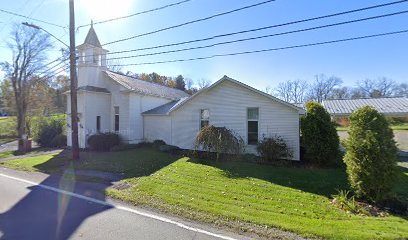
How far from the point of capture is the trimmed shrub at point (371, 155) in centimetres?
723

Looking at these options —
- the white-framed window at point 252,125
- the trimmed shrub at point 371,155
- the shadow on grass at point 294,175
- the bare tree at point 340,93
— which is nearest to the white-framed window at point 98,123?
the shadow on grass at point 294,175

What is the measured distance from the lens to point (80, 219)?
6.31 m

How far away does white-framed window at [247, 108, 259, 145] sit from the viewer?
14977 mm

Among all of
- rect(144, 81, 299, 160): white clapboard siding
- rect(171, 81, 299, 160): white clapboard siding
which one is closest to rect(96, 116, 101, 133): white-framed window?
rect(144, 81, 299, 160): white clapboard siding

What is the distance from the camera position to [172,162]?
44.2 feet

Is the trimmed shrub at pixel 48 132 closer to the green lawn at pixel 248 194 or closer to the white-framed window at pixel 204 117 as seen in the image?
the green lawn at pixel 248 194

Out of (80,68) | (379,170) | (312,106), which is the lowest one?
(379,170)

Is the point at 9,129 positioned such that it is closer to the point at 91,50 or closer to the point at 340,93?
the point at 91,50

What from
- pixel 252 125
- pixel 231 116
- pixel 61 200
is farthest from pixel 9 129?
pixel 61 200

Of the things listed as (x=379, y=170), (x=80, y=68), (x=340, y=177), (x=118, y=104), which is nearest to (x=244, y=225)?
(x=379, y=170)

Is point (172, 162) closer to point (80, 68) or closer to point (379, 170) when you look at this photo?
point (379, 170)

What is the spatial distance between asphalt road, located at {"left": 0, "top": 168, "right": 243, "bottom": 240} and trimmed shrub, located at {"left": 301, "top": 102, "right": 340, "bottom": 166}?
8613 millimetres

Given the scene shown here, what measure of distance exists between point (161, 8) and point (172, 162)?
7.12 m

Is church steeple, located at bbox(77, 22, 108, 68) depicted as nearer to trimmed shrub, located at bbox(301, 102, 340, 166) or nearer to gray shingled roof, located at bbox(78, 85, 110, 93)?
gray shingled roof, located at bbox(78, 85, 110, 93)
